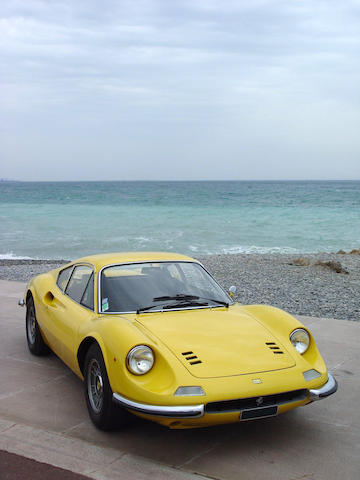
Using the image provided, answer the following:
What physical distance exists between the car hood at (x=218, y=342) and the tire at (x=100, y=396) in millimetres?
472

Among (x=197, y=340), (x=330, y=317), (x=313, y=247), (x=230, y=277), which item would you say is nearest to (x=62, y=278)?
(x=197, y=340)

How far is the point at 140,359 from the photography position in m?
3.91

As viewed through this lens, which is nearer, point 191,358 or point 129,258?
point 191,358

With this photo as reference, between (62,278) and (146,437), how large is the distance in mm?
2420

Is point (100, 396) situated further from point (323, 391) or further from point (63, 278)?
point (63, 278)

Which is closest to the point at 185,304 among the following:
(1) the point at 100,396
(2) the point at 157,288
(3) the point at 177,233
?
(2) the point at 157,288

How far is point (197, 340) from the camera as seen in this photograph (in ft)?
13.5

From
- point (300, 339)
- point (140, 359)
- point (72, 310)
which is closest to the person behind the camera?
point (140, 359)

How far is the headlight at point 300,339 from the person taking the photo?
4.43 m

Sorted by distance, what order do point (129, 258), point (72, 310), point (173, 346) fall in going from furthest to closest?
point (129, 258), point (72, 310), point (173, 346)

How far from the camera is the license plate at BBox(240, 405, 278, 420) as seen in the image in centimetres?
365

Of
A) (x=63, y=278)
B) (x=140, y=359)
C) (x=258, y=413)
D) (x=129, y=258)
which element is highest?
(x=129, y=258)

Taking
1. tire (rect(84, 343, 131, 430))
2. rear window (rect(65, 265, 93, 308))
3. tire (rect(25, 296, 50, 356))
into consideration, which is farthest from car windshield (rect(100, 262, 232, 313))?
tire (rect(25, 296, 50, 356))

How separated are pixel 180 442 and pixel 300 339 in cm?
131
